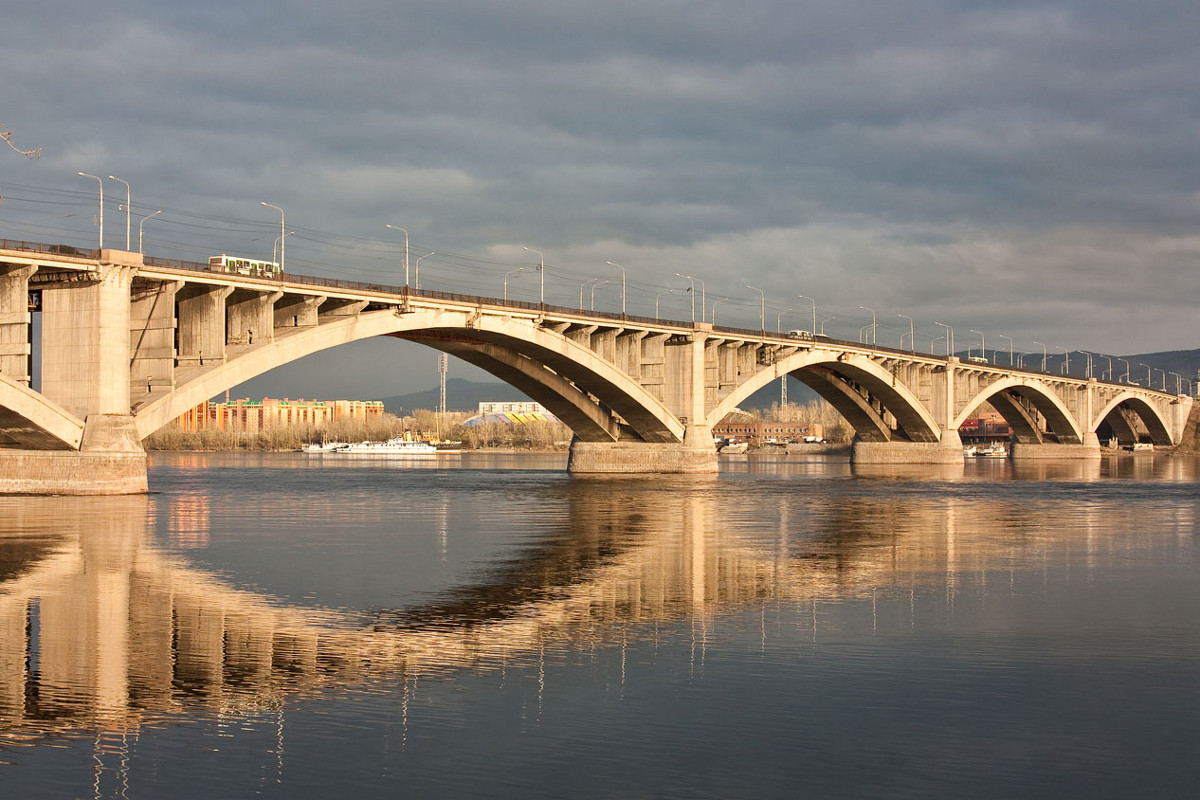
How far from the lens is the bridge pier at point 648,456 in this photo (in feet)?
302

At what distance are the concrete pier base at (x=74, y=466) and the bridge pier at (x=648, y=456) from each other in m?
46.0

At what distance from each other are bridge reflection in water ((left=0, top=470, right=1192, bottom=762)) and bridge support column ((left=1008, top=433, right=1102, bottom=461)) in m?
125

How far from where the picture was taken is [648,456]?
93500 mm

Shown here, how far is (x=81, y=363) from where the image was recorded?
5244cm

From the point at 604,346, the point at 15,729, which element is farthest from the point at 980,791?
the point at 604,346

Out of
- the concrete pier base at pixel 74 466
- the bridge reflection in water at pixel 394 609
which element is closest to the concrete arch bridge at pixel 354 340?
the concrete pier base at pixel 74 466

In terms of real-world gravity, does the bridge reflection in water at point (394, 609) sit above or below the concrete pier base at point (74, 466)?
below

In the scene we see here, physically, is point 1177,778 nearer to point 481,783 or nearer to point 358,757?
point 481,783

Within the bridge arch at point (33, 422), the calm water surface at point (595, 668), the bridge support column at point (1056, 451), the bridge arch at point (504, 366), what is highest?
the bridge arch at point (504, 366)

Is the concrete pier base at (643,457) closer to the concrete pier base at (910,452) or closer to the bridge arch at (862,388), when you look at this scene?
the bridge arch at (862,388)

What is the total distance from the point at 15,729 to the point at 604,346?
248 ft

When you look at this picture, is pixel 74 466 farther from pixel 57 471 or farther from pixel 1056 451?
pixel 1056 451

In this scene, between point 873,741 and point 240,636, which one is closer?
point 873,741

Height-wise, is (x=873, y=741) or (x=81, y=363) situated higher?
(x=81, y=363)
